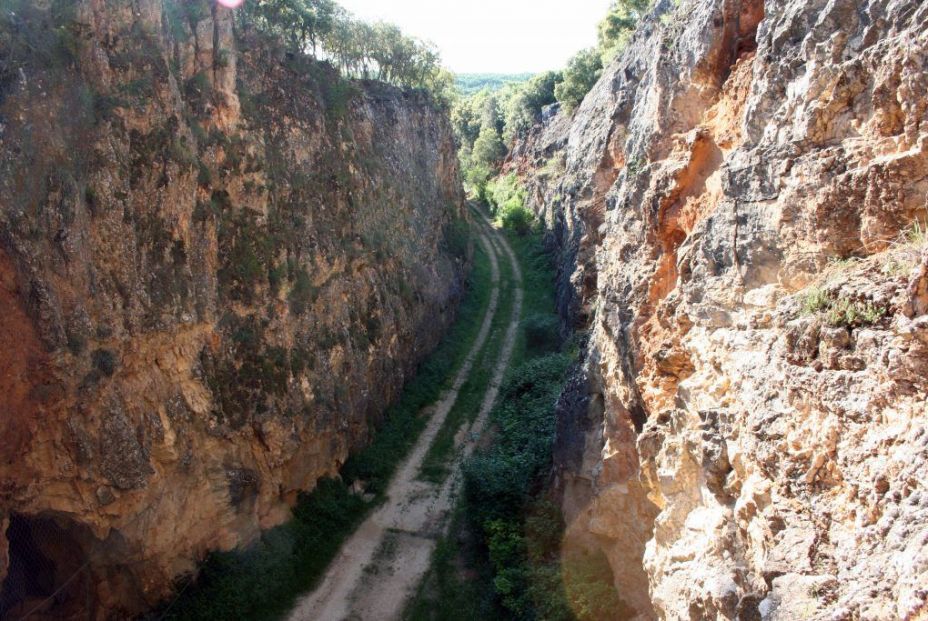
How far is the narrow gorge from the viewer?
8.42 meters

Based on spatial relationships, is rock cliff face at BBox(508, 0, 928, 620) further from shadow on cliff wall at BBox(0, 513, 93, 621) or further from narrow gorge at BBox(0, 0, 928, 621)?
shadow on cliff wall at BBox(0, 513, 93, 621)

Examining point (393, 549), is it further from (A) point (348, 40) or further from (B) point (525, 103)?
(B) point (525, 103)

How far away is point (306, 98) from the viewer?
94.9ft

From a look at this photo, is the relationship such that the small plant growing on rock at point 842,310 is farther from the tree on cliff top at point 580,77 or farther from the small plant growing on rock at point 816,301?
the tree on cliff top at point 580,77

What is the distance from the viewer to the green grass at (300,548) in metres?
20.8

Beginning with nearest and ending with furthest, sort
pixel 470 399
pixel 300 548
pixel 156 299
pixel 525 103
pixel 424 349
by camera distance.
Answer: pixel 156 299, pixel 300 548, pixel 470 399, pixel 424 349, pixel 525 103

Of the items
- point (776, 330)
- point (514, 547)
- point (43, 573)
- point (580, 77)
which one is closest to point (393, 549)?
point (514, 547)

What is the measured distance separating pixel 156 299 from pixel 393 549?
12360mm

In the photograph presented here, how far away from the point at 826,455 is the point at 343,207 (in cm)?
2579

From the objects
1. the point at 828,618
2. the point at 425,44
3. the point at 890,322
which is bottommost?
the point at 828,618

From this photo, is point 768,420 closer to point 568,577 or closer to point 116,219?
point 568,577

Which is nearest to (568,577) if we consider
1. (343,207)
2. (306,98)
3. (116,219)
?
(116,219)

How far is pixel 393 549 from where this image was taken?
79.7 feet

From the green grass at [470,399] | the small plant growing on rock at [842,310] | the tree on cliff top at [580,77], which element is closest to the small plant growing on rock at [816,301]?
the small plant growing on rock at [842,310]
